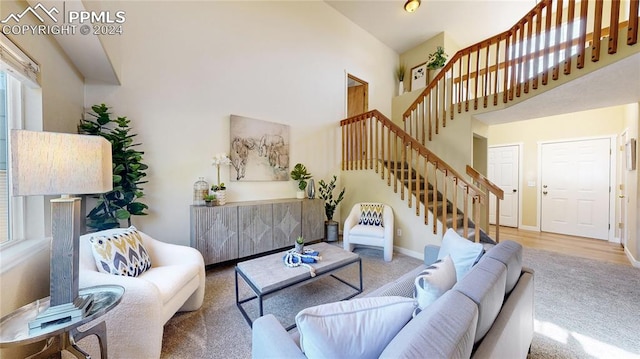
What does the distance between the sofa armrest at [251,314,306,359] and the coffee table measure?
715 mm

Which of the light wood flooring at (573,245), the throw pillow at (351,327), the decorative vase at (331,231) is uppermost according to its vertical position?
the throw pillow at (351,327)

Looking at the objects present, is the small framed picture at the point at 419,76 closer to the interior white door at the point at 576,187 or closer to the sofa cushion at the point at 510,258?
the interior white door at the point at 576,187

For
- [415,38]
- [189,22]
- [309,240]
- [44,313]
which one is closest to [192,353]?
[44,313]

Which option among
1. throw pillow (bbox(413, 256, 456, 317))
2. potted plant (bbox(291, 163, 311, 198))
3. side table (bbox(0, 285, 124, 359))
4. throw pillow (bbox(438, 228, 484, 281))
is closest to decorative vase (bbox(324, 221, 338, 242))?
potted plant (bbox(291, 163, 311, 198))

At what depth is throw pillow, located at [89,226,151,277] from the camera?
1.62m

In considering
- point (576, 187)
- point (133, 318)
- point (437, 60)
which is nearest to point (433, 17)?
point (437, 60)

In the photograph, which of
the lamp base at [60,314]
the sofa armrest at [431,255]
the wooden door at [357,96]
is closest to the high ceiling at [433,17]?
the wooden door at [357,96]

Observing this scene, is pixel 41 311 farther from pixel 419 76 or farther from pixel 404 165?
pixel 419 76

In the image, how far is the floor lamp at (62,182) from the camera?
99cm

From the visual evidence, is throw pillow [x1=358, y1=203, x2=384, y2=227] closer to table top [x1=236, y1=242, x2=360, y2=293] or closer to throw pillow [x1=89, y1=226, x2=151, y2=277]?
table top [x1=236, y1=242, x2=360, y2=293]

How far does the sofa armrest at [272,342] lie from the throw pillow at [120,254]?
54.2 inches

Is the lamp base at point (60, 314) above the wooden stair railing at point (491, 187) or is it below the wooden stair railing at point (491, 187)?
below

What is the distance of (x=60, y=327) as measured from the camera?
1030mm

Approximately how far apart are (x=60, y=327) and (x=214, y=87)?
2896 millimetres
